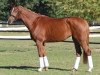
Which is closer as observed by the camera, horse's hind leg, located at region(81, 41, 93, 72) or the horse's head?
horse's hind leg, located at region(81, 41, 93, 72)

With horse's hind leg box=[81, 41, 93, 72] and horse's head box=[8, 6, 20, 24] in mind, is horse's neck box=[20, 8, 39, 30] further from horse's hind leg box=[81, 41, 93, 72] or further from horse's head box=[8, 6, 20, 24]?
horse's hind leg box=[81, 41, 93, 72]

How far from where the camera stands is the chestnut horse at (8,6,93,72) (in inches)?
478

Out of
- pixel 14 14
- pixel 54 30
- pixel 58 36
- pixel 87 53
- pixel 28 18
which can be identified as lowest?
pixel 87 53

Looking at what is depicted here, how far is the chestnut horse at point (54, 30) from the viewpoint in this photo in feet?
39.8

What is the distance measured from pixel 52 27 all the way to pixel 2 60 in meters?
4.38

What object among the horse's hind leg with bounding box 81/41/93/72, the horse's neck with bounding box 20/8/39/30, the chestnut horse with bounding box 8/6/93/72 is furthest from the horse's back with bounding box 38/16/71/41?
the horse's hind leg with bounding box 81/41/93/72

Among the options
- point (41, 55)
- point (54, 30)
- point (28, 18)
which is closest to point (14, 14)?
point (28, 18)

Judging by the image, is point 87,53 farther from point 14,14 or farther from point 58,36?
point 14,14

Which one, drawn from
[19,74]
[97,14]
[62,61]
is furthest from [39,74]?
[97,14]

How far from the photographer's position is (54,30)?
41.1ft

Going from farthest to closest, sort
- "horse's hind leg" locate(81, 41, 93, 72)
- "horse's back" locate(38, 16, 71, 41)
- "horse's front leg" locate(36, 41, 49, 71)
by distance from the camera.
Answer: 1. "horse's front leg" locate(36, 41, 49, 71)
2. "horse's back" locate(38, 16, 71, 41)
3. "horse's hind leg" locate(81, 41, 93, 72)

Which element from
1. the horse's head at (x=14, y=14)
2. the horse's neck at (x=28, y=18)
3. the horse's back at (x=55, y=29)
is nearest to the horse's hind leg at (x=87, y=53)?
the horse's back at (x=55, y=29)

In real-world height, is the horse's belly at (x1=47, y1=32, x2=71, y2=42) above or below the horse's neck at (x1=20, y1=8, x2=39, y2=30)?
below

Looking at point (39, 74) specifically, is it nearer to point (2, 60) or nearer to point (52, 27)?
point (52, 27)
